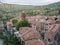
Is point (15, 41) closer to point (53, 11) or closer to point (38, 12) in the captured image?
point (53, 11)

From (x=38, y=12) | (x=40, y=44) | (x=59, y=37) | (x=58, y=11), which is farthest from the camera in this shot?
(x=38, y=12)

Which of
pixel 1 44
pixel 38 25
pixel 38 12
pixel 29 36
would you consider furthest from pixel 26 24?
pixel 38 12

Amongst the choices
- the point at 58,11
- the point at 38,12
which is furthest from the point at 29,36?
the point at 38,12

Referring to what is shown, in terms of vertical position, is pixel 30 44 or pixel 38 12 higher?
pixel 30 44

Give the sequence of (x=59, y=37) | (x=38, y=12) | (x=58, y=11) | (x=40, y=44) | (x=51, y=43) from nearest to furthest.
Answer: (x=40, y=44), (x=59, y=37), (x=51, y=43), (x=58, y=11), (x=38, y=12)

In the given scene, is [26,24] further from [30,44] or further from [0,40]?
[30,44]

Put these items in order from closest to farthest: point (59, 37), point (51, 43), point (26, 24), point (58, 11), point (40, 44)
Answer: point (40, 44) < point (59, 37) < point (51, 43) < point (26, 24) < point (58, 11)

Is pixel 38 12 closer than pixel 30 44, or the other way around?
pixel 30 44

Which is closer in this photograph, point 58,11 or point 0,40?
point 0,40

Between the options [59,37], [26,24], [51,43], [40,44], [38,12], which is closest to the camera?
[40,44]
